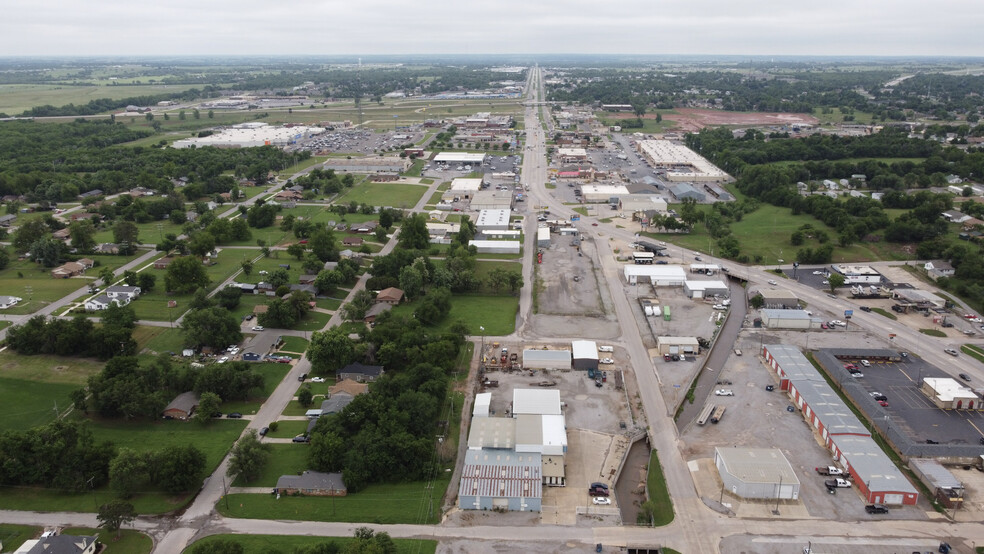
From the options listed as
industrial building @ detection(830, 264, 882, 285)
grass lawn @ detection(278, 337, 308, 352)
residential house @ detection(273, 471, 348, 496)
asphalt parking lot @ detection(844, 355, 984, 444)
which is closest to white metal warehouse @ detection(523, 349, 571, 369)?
residential house @ detection(273, 471, 348, 496)

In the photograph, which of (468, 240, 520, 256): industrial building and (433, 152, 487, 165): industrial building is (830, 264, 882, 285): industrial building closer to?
(468, 240, 520, 256): industrial building

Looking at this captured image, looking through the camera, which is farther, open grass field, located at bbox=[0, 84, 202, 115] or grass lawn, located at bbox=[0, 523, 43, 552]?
open grass field, located at bbox=[0, 84, 202, 115]

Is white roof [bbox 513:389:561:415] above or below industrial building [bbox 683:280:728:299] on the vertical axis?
below

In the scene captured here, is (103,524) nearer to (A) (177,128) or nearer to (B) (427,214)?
(B) (427,214)

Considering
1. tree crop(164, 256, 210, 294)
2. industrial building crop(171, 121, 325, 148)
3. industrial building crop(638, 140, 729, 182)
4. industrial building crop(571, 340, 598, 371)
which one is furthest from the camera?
industrial building crop(171, 121, 325, 148)

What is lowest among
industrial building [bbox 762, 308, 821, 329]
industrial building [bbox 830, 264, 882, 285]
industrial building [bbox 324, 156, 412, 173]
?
industrial building [bbox 762, 308, 821, 329]

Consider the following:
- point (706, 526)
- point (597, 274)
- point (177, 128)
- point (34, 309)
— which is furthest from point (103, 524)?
point (177, 128)

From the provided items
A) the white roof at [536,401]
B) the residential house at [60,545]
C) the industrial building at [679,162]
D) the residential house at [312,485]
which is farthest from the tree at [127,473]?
the industrial building at [679,162]

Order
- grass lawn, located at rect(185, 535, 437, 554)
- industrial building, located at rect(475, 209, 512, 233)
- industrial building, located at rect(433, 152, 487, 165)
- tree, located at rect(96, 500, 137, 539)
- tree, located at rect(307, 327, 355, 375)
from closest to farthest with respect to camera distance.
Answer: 1. grass lawn, located at rect(185, 535, 437, 554)
2. tree, located at rect(96, 500, 137, 539)
3. tree, located at rect(307, 327, 355, 375)
4. industrial building, located at rect(475, 209, 512, 233)
5. industrial building, located at rect(433, 152, 487, 165)
